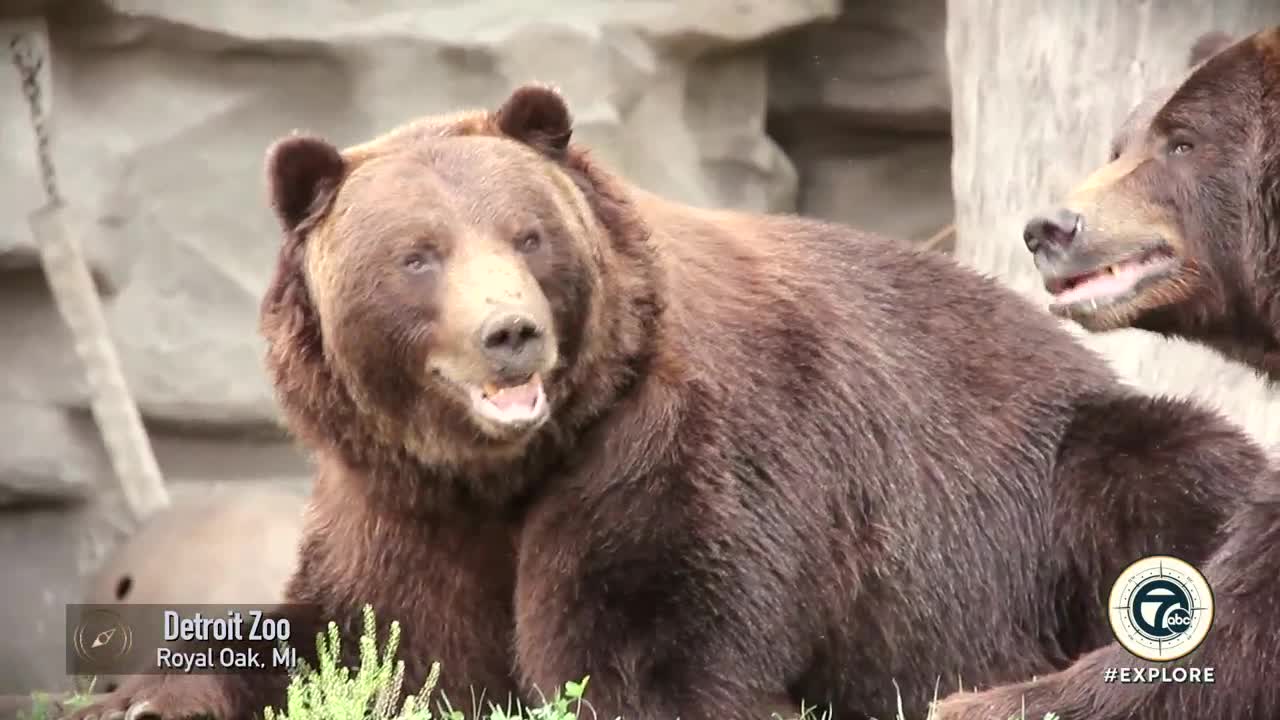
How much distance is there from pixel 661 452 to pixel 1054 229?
1.16 metres

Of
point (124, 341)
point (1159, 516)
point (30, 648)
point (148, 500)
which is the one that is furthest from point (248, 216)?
point (1159, 516)

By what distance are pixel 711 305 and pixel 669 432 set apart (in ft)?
1.50

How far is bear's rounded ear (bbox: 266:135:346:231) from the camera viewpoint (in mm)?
5328

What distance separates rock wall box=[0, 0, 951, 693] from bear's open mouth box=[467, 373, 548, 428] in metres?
4.15

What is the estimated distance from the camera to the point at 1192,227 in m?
5.07

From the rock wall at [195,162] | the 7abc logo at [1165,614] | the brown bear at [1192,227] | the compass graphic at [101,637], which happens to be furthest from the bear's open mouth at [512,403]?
the rock wall at [195,162]

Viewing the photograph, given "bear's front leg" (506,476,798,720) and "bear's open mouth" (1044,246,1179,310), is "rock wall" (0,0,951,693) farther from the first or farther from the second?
"bear's open mouth" (1044,246,1179,310)

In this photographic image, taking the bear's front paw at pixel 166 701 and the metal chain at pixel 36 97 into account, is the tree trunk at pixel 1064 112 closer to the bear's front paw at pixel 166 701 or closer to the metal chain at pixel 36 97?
the bear's front paw at pixel 166 701

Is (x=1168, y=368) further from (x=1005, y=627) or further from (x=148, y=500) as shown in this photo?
(x=148, y=500)

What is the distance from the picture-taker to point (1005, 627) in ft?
19.7

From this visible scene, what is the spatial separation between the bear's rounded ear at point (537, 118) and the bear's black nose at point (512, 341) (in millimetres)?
744

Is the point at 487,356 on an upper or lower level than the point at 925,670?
upper

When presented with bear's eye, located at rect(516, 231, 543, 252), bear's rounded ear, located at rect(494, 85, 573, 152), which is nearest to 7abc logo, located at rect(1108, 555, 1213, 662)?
bear's eye, located at rect(516, 231, 543, 252)

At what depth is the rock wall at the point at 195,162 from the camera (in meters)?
9.34
